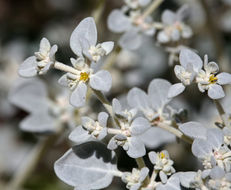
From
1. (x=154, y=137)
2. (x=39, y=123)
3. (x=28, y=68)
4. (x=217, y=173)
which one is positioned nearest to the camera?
(x=217, y=173)

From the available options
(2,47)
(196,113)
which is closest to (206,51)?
(196,113)

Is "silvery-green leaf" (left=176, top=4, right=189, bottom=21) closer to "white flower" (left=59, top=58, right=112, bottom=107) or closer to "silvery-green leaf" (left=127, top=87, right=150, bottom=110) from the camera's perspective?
"silvery-green leaf" (left=127, top=87, right=150, bottom=110)

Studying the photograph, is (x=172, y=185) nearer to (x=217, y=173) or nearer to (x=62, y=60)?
(x=217, y=173)

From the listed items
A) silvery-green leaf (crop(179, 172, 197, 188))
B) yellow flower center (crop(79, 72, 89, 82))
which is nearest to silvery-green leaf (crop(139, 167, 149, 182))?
silvery-green leaf (crop(179, 172, 197, 188))

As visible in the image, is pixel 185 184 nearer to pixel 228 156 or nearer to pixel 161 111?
pixel 228 156

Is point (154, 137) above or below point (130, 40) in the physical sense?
below

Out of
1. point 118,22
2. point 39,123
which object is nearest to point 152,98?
point 118,22
